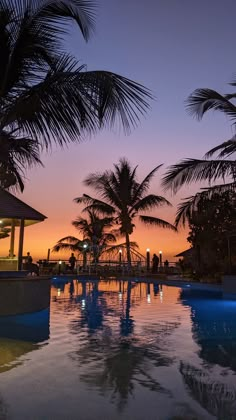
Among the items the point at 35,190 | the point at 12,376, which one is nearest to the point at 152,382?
the point at 12,376

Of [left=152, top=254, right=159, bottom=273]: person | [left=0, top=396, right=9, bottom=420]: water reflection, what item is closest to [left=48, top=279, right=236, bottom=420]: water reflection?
[left=0, top=396, right=9, bottom=420]: water reflection

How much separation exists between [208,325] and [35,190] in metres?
18.2

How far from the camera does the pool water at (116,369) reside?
3064 millimetres

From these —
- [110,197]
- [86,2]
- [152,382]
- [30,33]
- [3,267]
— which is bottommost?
[152,382]

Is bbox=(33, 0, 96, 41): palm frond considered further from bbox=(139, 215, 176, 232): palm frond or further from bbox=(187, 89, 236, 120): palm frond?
bbox=(139, 215, 176, 232): palm frond

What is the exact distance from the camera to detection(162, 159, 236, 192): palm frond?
1251 cm

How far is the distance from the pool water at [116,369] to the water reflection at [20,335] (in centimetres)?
1

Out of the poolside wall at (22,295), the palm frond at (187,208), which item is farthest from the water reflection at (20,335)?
the palm frond at (187,208)

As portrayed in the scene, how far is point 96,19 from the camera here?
5328 millimetres

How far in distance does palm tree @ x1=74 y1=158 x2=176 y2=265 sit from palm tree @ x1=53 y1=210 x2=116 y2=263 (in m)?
1.40

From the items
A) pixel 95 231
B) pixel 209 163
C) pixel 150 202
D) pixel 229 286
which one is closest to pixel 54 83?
pixel 209 163

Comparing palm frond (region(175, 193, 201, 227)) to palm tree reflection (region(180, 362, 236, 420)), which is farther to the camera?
palm frond (region(175, 193, 201, 227))

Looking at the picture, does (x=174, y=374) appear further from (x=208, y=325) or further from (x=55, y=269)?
(x=55, y=269)

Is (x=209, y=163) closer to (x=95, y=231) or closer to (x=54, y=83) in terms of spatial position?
(x=54, y=83)
